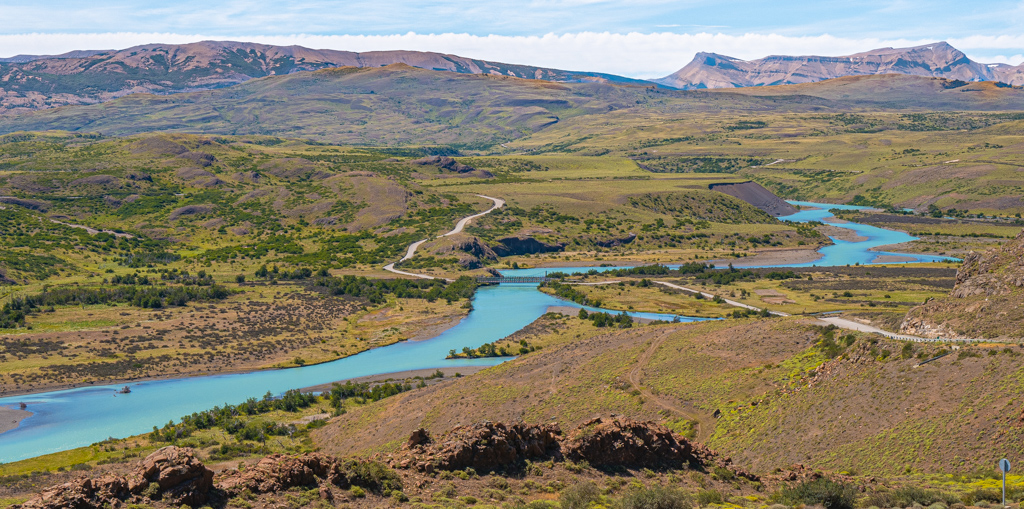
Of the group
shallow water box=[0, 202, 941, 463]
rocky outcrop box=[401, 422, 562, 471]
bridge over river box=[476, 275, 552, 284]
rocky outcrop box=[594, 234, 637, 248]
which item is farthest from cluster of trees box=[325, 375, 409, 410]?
rocky outcrop box=[594, 234, 637, 248]

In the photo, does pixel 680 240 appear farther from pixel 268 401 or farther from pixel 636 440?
pixel 636 440

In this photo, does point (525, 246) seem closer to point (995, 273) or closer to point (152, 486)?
point (995, 273)

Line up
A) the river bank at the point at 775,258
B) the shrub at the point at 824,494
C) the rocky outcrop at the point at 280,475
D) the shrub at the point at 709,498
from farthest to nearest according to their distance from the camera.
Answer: the river bank at the point at 775,258 → the shrub at the point at 709,498 → the rocky outcrop at the point at 280,475 → the shrub at the point at 824,494

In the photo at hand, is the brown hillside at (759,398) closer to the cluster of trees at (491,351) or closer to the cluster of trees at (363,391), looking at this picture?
the cluster of trees at (363,391)

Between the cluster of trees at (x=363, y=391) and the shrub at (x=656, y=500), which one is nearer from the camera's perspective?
the shrub at (x=656, y=500)

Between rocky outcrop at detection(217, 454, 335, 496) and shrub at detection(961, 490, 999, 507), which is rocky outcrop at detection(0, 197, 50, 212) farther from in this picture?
shrub at detection(961, 490, 999, 507)

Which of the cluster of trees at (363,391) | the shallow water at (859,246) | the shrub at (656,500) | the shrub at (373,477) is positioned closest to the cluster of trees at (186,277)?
the cluster of trees at (363,391)

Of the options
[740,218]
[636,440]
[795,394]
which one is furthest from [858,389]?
[740,218]
